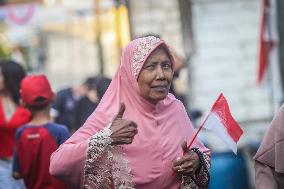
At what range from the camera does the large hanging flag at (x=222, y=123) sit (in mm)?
4785

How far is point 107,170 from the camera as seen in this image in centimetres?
466

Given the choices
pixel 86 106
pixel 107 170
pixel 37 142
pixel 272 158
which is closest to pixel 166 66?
pixel 107 170

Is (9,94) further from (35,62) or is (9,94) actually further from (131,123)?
(35,62)

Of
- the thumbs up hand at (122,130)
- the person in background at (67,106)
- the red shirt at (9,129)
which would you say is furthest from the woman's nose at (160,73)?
the person in background at (67,106)

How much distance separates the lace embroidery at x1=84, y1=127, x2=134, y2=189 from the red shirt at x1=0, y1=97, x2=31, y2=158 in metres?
2.12

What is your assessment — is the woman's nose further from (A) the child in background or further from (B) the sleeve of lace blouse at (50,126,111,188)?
(A) the child in background

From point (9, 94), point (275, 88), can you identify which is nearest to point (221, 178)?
point (275, 88)

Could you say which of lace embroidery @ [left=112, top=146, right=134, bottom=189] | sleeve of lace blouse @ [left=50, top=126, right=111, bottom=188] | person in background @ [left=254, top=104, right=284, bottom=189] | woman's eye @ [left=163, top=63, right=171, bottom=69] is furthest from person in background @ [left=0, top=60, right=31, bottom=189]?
person in background @ [left=254, top=104, right=284, bottom=189]

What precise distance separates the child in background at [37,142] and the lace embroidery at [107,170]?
4.45 feet

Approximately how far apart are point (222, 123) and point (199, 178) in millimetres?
327

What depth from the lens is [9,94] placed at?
6957mm

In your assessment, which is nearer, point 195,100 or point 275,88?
point 275,88

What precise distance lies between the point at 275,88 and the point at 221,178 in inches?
45.9

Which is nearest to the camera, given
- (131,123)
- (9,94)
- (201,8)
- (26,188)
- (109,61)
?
(131,123)
